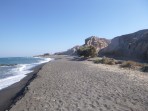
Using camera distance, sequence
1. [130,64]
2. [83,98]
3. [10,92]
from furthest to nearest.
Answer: [130,64] < [10,92] < [83,98]

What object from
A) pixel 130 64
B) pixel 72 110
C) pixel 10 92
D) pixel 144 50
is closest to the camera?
pixel 72 110

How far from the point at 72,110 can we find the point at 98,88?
464cm

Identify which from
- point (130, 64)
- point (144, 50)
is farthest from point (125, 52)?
point (130, 64)

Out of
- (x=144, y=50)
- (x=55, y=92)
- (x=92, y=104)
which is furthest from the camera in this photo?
(x=144, y=50)

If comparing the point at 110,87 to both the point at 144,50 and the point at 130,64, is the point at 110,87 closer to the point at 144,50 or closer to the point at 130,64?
the point at 130,64

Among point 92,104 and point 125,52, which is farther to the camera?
point 125,52

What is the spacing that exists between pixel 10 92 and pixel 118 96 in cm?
934

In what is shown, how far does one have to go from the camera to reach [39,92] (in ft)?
45.6

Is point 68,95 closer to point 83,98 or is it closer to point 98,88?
point 83,98

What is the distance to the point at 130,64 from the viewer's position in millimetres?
28109

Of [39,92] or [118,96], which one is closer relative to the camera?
[118,96]

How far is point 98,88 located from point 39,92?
3.91 m

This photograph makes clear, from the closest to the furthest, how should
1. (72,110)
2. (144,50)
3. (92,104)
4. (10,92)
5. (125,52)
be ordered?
1. (72,110)
2. (92,104)
3. (10,92)
4. (144,50)
5. (125,52)

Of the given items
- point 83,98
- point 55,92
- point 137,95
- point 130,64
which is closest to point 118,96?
point 137,95
